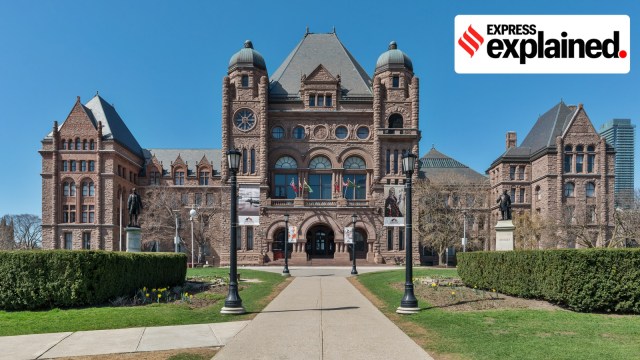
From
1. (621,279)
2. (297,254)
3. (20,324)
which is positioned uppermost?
(621,279)

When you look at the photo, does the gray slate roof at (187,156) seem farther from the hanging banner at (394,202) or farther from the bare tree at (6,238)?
the hanging banner at (394,202)

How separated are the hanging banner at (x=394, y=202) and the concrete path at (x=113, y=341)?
38274mm

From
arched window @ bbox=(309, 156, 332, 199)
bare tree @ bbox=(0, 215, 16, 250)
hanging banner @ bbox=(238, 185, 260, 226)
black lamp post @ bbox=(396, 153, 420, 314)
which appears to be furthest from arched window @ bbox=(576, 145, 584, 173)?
bare tree @ bbox=(0, 215, 16, 250)

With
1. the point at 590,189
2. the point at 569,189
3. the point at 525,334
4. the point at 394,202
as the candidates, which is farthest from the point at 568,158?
the point at 525,334

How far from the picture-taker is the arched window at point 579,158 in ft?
205

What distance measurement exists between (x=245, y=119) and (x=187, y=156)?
23043mm

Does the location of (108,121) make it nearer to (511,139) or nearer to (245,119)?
(245,119)

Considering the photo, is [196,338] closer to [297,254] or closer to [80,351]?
[80,351]

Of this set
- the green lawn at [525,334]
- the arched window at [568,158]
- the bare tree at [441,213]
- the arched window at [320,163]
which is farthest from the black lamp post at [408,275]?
the arched window at [568,158]

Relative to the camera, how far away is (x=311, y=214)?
183 feet

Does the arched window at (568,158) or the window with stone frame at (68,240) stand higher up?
the arched window at (568,158)

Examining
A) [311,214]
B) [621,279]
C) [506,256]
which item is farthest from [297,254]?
[621,279]

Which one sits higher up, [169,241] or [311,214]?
[311,214]

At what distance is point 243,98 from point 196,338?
4995cm
